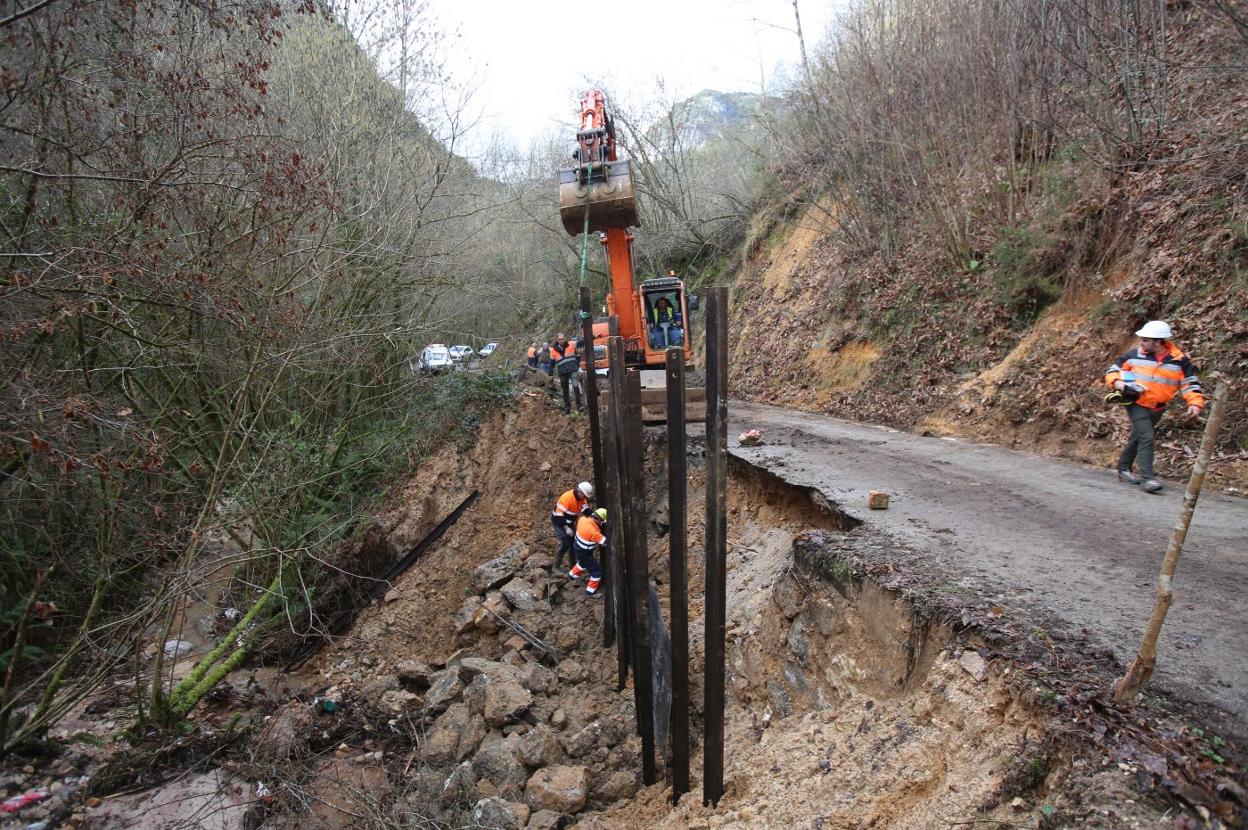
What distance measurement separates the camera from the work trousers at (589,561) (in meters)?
9.17

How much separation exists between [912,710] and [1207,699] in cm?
140

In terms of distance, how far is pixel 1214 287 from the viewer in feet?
25.9

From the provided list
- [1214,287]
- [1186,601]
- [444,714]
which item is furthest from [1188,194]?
[444,714]

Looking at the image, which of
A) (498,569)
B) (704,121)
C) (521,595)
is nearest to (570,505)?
(521,595)

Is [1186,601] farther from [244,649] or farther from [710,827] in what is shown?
[244,649]

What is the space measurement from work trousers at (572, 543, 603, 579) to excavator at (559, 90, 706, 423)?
1.97 m

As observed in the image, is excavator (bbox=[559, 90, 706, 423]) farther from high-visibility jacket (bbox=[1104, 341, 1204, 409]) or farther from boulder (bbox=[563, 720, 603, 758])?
high-visibility jacket (bbox=[1104, 341, 1204, 409])

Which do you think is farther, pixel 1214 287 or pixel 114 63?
pixel 1214 287

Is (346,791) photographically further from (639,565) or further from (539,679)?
(639,565)

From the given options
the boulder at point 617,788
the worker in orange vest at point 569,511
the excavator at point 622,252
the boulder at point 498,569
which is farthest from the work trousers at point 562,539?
the boulder at point 617,788

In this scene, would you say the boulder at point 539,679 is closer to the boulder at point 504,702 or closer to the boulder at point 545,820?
the boulder at point 504,702

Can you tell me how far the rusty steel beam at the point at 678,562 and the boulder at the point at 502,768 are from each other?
1535 mm

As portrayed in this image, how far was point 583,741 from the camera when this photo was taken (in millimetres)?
6371

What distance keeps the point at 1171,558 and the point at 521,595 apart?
26.1 ft
